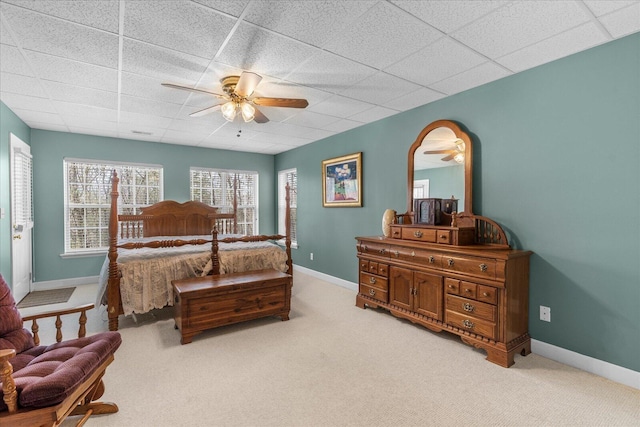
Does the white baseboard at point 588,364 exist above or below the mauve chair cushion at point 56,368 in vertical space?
below

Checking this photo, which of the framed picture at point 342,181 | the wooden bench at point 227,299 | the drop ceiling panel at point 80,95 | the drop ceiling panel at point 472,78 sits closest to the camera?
the drop ceiling panel at point 472,78

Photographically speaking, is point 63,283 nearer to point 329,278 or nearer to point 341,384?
point 329,278

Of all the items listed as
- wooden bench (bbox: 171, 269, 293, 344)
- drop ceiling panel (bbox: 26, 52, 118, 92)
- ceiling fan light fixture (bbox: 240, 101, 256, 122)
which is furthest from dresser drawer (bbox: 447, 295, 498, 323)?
drop ceiling panel (bbox: 26, 52, 118, 92)

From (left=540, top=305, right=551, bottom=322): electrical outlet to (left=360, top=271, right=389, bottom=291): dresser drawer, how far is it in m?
1.48

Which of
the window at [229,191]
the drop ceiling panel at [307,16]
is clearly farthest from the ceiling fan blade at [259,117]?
the window at [229,191]

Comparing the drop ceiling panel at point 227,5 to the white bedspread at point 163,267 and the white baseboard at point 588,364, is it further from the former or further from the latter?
the white baseboard at point 588,364

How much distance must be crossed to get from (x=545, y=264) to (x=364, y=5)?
261 cm

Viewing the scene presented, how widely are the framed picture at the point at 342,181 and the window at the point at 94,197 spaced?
3.35m

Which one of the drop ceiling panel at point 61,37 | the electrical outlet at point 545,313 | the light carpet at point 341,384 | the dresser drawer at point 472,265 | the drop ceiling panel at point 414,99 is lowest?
the light carpet at point 341,384

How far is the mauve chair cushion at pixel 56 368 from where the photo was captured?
136 cm

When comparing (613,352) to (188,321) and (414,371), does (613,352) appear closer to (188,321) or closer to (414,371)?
(414,371)

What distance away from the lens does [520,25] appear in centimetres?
208

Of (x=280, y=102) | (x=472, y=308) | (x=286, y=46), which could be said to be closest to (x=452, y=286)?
(x=472, y=308)

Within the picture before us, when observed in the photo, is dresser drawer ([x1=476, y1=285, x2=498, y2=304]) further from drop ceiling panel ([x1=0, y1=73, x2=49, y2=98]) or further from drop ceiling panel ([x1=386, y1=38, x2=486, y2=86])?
drop ceiling panel ([x1=0, y1=73, x2=49, y2=98])
